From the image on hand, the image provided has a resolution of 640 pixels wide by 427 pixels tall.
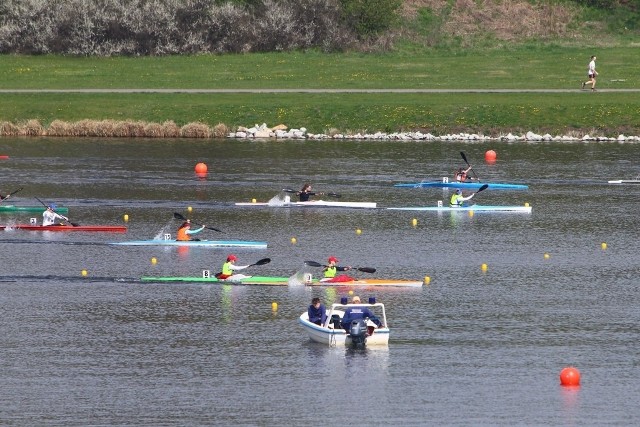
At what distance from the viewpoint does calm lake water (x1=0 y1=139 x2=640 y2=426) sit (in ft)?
105

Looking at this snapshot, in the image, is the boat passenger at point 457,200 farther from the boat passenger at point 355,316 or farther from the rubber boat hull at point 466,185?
the boat passenger at point 355,316

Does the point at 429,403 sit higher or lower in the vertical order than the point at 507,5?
lower

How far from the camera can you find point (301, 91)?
89.4 meters

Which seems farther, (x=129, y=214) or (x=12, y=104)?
(x=12, y=104)

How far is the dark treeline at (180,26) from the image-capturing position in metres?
100

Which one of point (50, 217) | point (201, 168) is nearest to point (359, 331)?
point (50, 217)

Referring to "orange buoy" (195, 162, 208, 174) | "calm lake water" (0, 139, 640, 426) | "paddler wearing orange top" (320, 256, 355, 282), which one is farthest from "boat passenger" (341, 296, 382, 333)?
"orange buoy" (195, 162, 208, 174)

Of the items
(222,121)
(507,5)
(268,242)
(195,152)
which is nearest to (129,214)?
(268,242)

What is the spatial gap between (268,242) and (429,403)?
21.4 metres

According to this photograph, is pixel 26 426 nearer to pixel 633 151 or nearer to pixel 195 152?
pixel 195 152

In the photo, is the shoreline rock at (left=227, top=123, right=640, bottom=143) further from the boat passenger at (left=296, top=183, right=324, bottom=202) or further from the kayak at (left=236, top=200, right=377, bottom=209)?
the boat passenger at (left=296, top=183, right=324, bottom=202)

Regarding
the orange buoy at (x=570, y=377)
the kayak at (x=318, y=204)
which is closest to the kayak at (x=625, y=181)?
the kayak at (x=318, y=204)

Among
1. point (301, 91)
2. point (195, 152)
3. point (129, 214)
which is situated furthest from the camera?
point (301, 91)

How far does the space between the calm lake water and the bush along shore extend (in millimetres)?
10508
